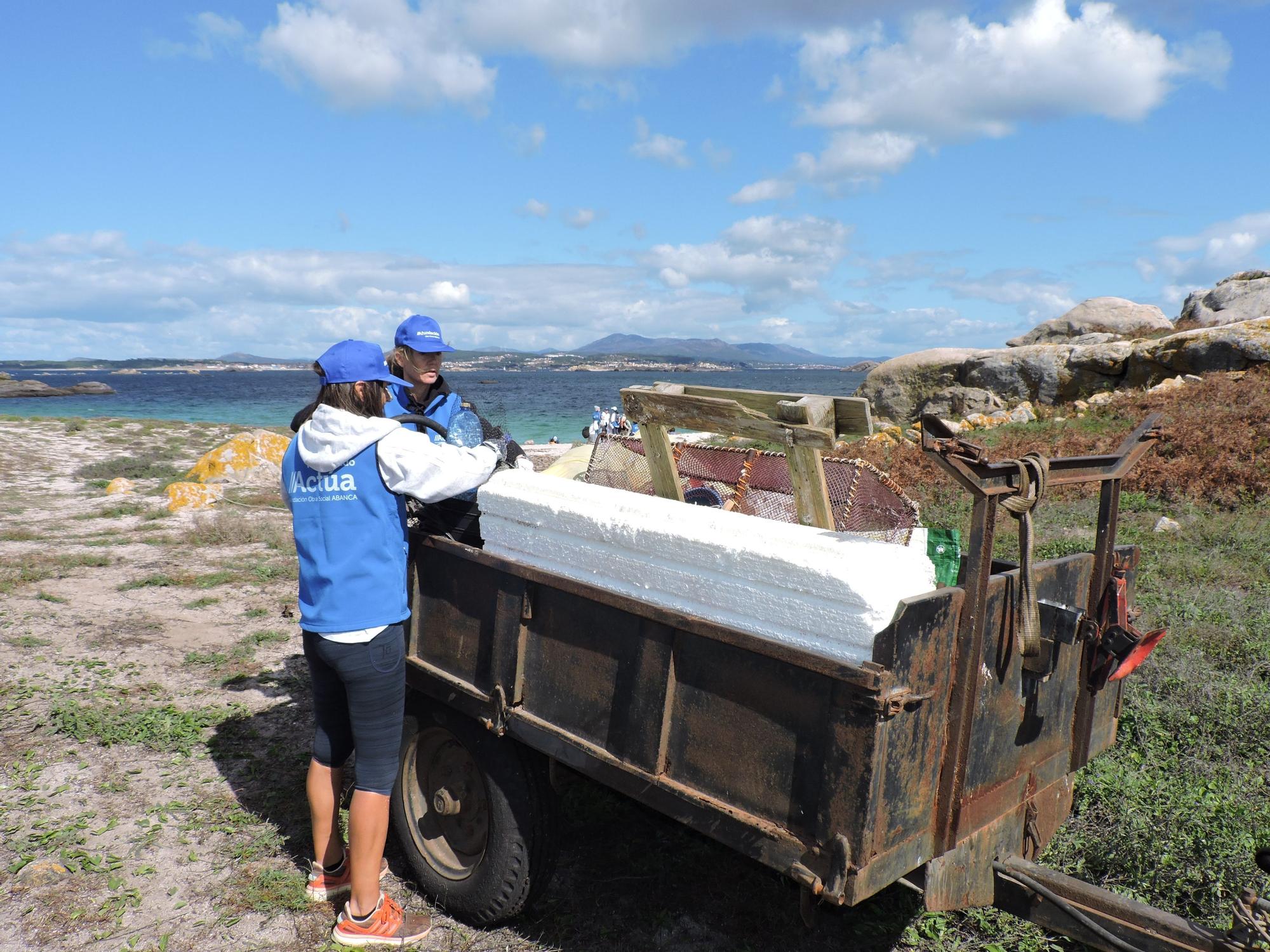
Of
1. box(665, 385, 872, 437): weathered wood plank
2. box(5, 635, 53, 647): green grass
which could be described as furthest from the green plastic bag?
box(5, 635, 53, 647): green grass

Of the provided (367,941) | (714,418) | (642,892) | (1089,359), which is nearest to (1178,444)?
(1089,359)

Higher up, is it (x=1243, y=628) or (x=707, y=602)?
(x=707, y=602)

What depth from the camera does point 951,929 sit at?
3412 millimetres

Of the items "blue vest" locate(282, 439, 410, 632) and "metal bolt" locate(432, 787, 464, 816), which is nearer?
"blue vest" locate(282, 439, 410, 632)

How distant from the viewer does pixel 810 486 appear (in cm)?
351

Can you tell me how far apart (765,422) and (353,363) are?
1.62 metres

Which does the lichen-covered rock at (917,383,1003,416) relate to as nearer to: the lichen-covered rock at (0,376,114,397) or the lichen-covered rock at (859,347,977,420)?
the lichen-covered rock at (859,347,977,420)

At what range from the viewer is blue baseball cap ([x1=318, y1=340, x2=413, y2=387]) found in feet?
10.7

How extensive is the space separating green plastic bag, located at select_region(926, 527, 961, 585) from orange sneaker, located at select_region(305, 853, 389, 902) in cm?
263

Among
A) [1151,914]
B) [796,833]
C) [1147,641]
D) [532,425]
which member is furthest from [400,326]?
[532,425]

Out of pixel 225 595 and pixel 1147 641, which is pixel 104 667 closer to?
pixel 225 595

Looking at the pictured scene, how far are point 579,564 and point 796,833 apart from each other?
1117 mm

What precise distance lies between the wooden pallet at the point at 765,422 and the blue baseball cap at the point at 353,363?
1075mm

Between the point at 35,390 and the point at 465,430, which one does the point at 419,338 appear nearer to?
the point at 465,430
